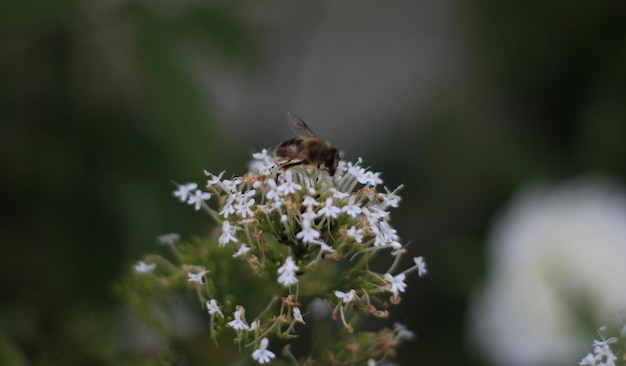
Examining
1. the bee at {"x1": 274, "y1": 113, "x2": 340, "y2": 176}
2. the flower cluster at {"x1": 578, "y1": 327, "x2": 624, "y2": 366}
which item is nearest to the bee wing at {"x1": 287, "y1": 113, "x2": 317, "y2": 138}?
the bee at {"x1": 274, "y1": 113, "x2": 340, "y2": 176}

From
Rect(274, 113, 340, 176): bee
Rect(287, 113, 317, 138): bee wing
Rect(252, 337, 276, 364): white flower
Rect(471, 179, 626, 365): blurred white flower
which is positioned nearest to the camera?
Rect(252, 337, 276, 364): white flower

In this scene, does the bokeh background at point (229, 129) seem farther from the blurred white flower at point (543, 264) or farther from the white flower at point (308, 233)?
the white flower at point (308, 233)

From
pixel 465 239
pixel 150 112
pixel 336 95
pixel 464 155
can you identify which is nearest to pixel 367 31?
pixel 336 95

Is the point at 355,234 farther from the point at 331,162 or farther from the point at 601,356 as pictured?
the point at 601,356

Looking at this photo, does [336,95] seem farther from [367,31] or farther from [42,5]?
[42,5]

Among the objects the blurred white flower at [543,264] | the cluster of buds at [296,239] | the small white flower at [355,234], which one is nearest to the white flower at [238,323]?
the cluster of buds at [296,239]

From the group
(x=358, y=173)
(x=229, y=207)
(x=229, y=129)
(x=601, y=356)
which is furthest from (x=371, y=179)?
(x=229, y=129)

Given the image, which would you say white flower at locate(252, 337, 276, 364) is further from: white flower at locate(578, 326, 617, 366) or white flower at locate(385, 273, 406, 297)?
white flower at locate(578, 326, 617, 366)

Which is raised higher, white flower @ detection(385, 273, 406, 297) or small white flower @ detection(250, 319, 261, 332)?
white flower @ detection(385, 273, 406, 297)
